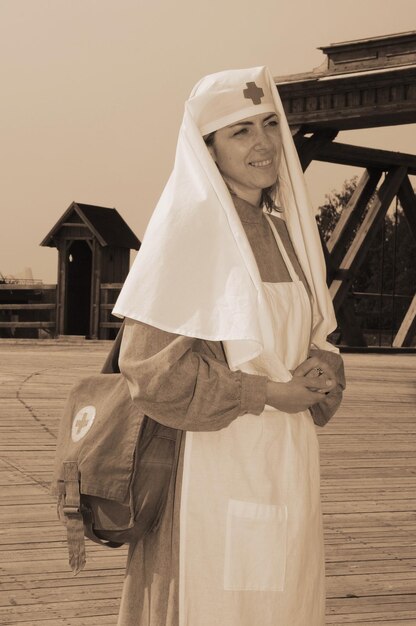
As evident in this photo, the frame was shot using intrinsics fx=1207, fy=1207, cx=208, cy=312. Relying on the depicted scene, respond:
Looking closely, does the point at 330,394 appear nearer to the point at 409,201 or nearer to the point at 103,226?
the point at 409,201

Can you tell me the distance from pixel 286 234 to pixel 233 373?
0.39 m

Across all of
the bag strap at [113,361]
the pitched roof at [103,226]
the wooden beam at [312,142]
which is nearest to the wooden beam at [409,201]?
the wooden beam at [312,142]

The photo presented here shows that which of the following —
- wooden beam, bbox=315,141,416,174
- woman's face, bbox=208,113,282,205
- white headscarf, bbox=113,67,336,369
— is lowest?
white headscarf, bbox=113,67,336,369

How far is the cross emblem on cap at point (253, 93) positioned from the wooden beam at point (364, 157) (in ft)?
26.2

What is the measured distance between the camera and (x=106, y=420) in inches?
82.4

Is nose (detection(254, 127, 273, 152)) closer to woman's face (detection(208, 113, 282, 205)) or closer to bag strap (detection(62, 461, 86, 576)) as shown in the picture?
woman's face (detection(208, 113, 282, 205))

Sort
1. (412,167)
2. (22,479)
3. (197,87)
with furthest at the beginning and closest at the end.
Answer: (412,167) → (22,479) → (197,87)

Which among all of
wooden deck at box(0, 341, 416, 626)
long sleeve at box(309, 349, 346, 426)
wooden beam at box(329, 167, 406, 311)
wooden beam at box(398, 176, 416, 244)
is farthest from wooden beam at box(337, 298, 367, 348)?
long sleeve at box(309, 349, 346, 426)

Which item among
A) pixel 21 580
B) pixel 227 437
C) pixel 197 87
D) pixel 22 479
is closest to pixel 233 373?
pixel 227 437

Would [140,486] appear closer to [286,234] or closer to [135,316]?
[135,316]

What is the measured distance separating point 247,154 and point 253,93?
0.11 meters

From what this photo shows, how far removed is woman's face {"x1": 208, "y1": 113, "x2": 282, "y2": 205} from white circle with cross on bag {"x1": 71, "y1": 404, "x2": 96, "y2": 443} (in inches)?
19.0

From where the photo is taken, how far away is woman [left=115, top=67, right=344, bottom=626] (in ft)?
6.60

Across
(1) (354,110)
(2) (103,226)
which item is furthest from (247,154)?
(2) (103,226)
